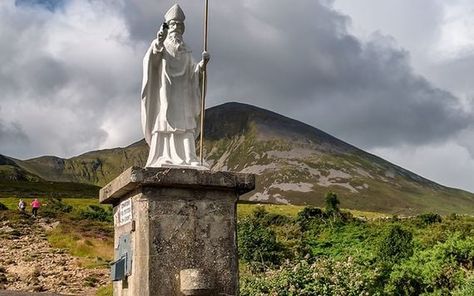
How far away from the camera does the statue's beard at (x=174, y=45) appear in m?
9.45

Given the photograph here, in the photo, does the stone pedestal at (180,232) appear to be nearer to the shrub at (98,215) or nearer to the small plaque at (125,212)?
the small plaque at (125,212)

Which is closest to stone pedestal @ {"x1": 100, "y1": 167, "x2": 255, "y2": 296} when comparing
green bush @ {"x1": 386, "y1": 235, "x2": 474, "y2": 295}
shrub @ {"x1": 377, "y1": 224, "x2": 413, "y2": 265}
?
green bush @ {"x1": 386, "y1": 235, "x2": 474, "y2": 295}

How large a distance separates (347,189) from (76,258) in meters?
154

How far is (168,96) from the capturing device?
9305 mm

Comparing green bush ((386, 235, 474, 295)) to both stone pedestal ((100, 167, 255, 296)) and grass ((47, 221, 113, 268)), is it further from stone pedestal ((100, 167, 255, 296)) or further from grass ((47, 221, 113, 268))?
grass ((47, 221, 113, 268))

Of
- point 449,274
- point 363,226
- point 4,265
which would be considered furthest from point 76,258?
point 449,274

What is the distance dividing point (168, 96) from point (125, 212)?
5.59ft

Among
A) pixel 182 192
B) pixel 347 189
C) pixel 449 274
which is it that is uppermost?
pixel 347 189

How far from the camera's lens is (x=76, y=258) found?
120 feet

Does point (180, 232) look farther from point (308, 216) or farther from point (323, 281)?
point (308, 216)

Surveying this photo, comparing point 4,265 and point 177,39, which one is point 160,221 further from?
point 4,265

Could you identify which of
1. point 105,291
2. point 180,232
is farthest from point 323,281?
point 105,291

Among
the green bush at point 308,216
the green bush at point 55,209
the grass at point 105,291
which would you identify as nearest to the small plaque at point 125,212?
the grass at point 105,291

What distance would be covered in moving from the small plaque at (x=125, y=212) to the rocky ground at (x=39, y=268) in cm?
1971
